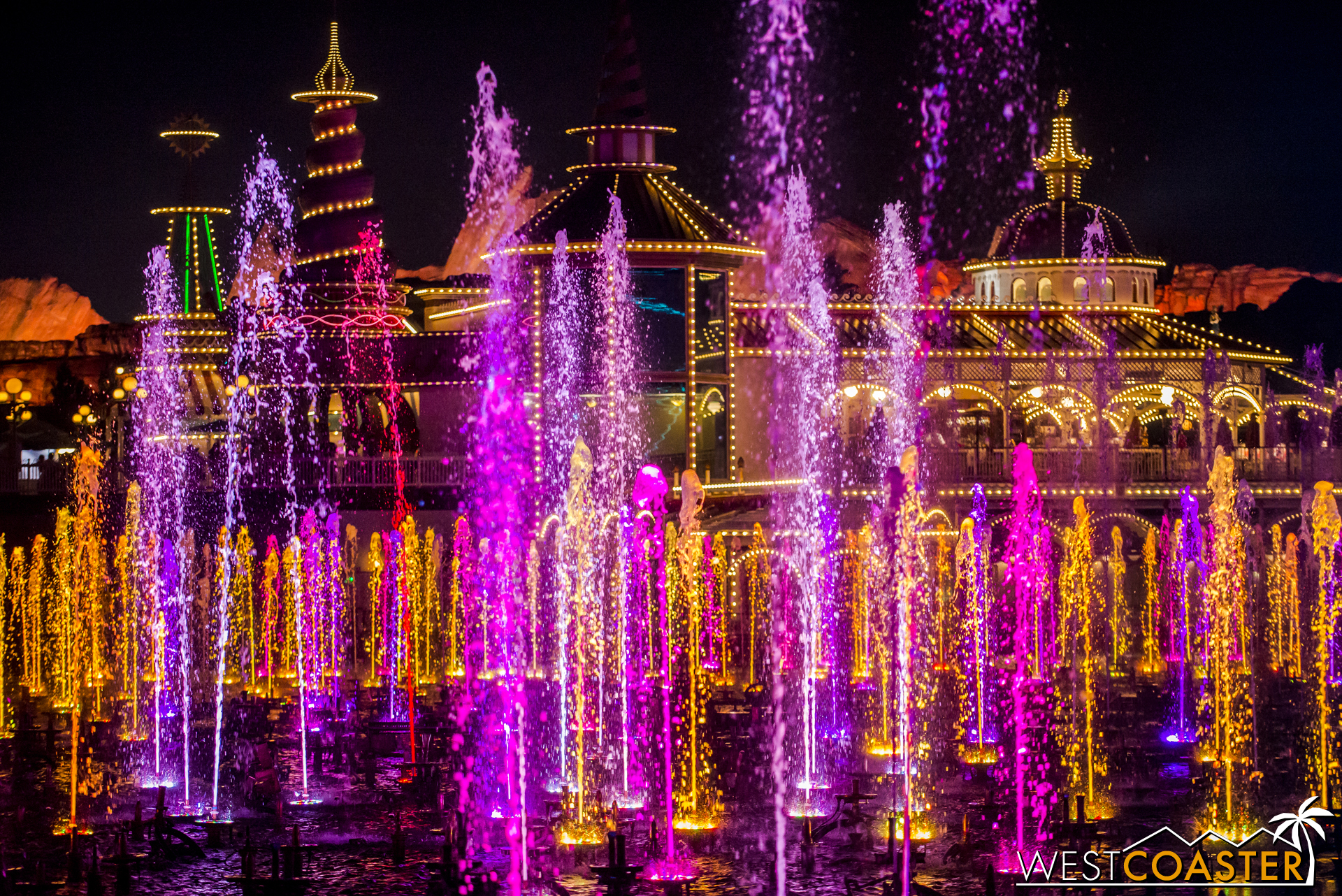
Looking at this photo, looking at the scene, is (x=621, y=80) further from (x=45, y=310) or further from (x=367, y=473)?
(x=45, y=310)

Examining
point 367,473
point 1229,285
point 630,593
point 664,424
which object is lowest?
point 630,593

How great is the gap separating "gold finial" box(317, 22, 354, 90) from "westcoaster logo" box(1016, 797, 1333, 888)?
110ft

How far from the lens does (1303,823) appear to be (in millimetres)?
12859

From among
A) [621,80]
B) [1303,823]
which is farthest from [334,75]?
[1303,823]

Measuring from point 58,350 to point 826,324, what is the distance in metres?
39.9

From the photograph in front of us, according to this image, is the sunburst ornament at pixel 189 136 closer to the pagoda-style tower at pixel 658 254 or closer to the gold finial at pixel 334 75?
the gold finial at pixel 334 75

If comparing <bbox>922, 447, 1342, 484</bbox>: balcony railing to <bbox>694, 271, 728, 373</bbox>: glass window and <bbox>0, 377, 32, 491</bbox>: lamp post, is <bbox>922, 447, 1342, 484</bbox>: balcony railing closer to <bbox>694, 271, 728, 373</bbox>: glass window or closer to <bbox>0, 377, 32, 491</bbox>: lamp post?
<bbox>694, 271, 728, 373</bbox>: glass window

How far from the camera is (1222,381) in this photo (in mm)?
35656

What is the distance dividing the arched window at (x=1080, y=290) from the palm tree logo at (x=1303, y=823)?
35.3m

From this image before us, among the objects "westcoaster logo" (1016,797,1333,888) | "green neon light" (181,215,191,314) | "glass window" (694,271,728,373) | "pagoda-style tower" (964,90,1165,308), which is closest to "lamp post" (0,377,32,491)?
"green neon light" (181,215,191,314)

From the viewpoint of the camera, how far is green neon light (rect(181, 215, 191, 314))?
4859cm

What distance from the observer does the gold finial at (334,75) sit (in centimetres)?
4231

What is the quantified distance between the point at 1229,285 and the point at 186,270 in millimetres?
42035

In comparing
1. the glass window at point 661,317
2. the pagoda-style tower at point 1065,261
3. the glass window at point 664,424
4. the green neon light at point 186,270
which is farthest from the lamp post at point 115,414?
the pagoda-style tower at point 1065,261
